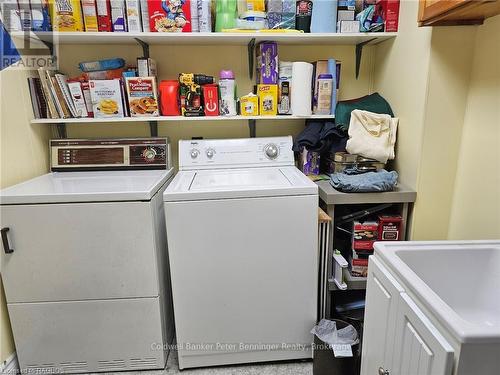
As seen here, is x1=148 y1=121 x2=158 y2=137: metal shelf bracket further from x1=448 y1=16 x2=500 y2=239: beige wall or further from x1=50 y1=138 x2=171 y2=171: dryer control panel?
x1=448 y1=16 x2=500 y2=239: beige wall

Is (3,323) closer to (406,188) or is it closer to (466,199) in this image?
(406,188)

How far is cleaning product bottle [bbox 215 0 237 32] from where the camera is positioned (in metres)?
1.82

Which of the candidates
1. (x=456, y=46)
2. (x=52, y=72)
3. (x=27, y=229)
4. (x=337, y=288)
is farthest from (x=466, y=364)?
(x=52, y=72)

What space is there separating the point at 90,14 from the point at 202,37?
612 millimetres

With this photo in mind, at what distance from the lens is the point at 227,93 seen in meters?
1.92

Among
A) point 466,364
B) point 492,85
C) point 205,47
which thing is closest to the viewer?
point 466,364

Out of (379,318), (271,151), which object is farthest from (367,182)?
(379,318)

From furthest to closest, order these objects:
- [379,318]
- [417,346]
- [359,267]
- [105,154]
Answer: [105,154] < [359,267] < [379,318] < [417,346]

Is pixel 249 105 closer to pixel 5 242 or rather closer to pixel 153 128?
pixel 153 128

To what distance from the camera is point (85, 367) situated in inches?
65.2

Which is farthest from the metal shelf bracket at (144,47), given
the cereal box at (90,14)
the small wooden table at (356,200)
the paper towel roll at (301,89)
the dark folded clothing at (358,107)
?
the small wooden table at (356,200)

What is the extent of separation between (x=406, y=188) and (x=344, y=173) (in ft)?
1.09

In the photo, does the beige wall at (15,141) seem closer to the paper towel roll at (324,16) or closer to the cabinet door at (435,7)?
the paper towel roll at (324,16)

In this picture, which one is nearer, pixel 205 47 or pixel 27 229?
pixel 27 229
